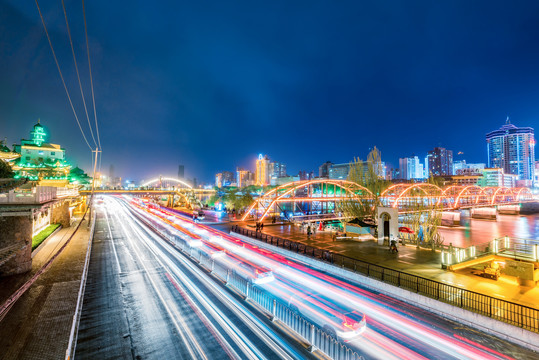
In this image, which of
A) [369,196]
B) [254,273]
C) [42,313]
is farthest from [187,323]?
[369,196]

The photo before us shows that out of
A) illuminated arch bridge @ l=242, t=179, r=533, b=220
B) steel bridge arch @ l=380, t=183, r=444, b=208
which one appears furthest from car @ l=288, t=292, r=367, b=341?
steel bridge arch @ l=380, t=183, r=444, b=208

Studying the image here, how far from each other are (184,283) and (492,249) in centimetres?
2044

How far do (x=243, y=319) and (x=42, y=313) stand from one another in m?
9.20

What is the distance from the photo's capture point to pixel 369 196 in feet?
129

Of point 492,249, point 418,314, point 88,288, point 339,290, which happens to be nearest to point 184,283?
point 88,288

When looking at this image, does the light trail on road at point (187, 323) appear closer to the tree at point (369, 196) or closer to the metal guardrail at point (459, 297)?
the metal guardrail at point (459, 297)

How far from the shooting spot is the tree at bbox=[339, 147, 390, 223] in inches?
1400

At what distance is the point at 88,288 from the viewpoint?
44.5 feet

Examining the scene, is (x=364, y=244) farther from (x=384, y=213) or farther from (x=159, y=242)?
(x=159, y=242)

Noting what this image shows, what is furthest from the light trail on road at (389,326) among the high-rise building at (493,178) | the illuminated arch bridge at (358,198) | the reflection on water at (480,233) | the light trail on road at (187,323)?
the high-rise building at (493,178)

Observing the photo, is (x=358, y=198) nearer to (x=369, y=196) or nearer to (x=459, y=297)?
(x=369, y=196)

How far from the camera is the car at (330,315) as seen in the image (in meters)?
8.82

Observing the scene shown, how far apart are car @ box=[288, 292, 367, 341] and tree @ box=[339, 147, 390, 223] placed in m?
24.4

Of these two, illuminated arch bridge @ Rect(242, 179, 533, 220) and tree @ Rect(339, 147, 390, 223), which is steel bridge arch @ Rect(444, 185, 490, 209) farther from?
tree @ Rect(339, 147, 390, 223)
